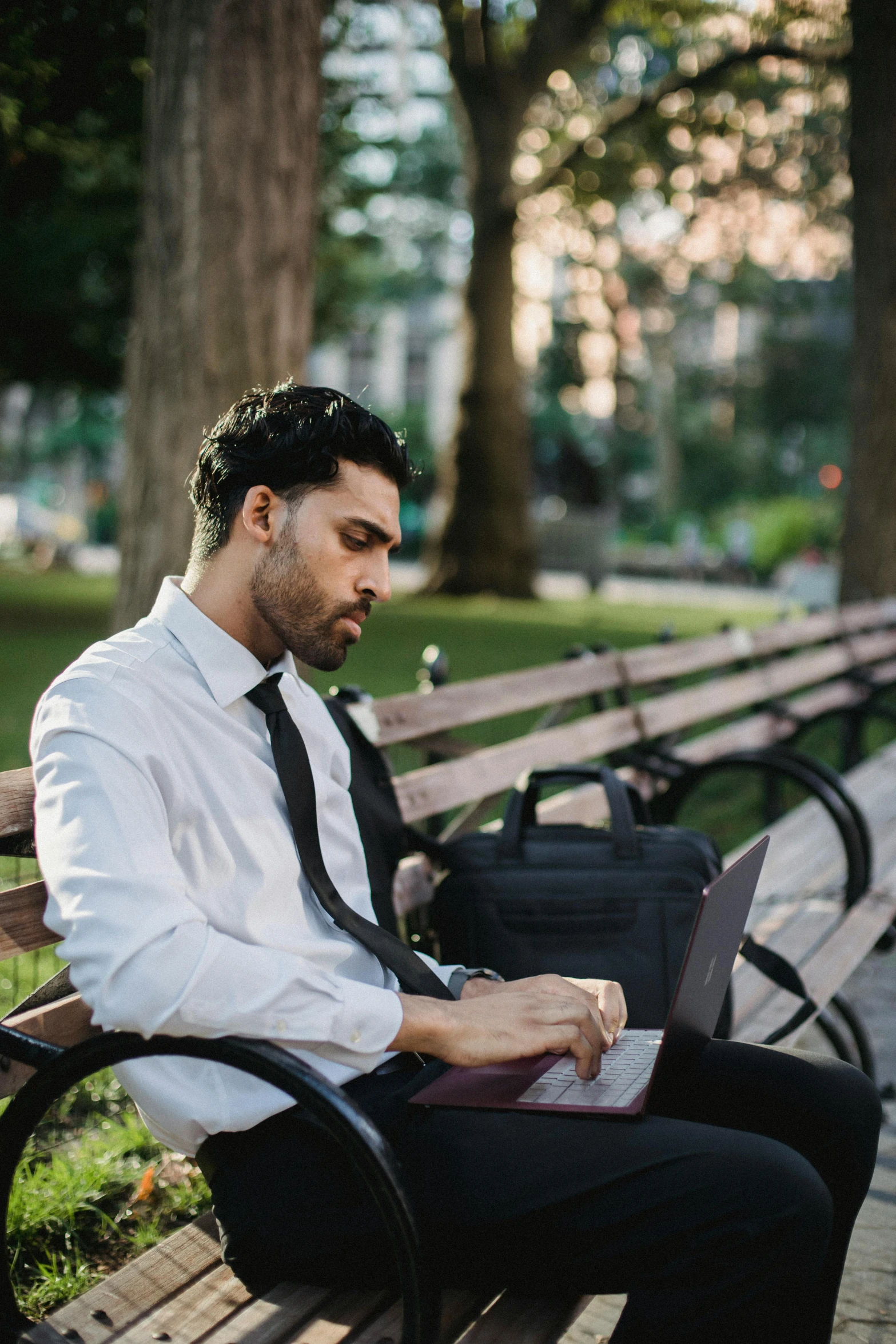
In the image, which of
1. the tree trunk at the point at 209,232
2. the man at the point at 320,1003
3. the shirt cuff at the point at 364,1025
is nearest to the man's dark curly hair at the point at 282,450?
the man at the point at 320,1003

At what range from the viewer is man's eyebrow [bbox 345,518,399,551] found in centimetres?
216

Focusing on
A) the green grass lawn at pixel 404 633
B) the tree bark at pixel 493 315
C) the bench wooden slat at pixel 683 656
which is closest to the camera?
the bench wooden slat at pixel 683 656

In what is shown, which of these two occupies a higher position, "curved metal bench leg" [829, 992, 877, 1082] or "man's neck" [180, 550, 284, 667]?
"man's neck" [180, 550, 284, 667]

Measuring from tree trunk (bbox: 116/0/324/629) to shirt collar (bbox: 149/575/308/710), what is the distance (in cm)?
227

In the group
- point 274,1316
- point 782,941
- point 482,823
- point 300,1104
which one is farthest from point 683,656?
point 300,1104

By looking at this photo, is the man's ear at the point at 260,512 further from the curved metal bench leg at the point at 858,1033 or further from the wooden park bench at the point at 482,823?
the curved metal bench leg at the point at 858,1033

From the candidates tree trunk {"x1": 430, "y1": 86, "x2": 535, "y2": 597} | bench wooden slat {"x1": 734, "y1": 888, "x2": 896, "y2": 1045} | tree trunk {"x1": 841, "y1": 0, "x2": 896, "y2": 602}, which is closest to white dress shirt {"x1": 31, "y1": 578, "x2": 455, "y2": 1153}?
bench wooden slat {"x1": 734, "y1": 888, "x2": 896, "y2": 1045}

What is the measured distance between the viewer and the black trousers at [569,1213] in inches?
69.3

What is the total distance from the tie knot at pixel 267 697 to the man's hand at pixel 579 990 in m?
0.56

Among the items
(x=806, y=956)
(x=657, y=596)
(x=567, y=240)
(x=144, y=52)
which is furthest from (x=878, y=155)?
(x=657, y=596)

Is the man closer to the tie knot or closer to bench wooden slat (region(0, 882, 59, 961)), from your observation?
the tie knot

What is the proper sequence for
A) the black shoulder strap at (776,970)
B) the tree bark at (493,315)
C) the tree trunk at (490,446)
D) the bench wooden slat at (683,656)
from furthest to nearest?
the tree trunk at (490,446) → the tree bark at (493,315) → the bench wooden slat at (683,656) → the black shoulder strap at (776,970)

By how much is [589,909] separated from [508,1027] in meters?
0.89

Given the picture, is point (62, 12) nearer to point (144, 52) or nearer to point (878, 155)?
point (144, 52)
